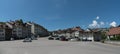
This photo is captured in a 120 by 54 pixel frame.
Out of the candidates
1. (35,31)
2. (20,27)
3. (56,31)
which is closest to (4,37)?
(20,27)

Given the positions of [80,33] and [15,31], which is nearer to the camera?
[15,31]

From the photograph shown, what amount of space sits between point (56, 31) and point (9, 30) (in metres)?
77.9

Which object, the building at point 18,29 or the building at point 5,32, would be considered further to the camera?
the building at point 18,29

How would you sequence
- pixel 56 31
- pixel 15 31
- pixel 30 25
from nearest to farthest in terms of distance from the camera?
1. pixel 15 31
2. pixel 30 25
3. pixel 56 31

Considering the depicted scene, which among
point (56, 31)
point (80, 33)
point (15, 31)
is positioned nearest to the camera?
point (15, 31)

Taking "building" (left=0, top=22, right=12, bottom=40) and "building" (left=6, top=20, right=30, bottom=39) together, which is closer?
"building" (left=0, top=22, right=12, bottom=40)

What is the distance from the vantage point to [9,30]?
385 feet

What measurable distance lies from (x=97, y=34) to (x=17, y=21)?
54.4 m

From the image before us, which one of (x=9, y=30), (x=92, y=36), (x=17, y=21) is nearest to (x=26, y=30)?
(x=17, y=21)

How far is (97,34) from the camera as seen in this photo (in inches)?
4550

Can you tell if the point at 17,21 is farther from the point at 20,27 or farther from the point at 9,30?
the point at 9,30

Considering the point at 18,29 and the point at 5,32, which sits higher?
the point at 18,29

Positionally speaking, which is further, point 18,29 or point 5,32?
point 18,29

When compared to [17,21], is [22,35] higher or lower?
lower
